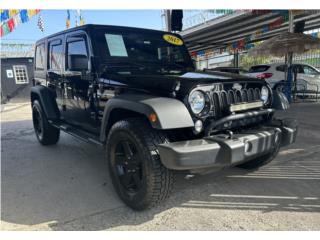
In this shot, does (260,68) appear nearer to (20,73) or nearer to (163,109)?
(163,109)

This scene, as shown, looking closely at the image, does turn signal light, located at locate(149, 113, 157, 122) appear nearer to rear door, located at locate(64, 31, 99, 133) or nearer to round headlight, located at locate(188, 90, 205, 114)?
round headlight, located at locate(188, 90, 205, 114)

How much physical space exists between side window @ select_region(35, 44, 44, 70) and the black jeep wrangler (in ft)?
3.84

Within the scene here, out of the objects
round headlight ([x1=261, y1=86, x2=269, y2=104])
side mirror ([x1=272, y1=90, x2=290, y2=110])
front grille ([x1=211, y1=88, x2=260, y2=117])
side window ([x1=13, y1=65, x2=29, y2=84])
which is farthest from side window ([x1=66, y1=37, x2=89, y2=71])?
side window ([x1=13, y1=65, x2=29, y2=84])

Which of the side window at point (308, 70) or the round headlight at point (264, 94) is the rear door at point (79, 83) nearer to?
the round headlight at point (264, 94)

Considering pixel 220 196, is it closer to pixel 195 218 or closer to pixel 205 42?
pixel 195 218

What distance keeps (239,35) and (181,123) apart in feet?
47.8

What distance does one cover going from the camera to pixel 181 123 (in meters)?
2.55

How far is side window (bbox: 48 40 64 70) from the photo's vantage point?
4.70 meters

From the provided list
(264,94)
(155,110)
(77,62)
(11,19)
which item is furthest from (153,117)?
(11,19)

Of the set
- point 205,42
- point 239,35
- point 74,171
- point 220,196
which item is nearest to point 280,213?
point 220,196

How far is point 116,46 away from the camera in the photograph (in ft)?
12.6

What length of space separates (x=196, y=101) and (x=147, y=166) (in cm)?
74

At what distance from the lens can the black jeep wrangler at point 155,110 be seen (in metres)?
2.58

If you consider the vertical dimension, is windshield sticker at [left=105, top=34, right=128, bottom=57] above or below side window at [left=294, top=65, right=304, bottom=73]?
above
